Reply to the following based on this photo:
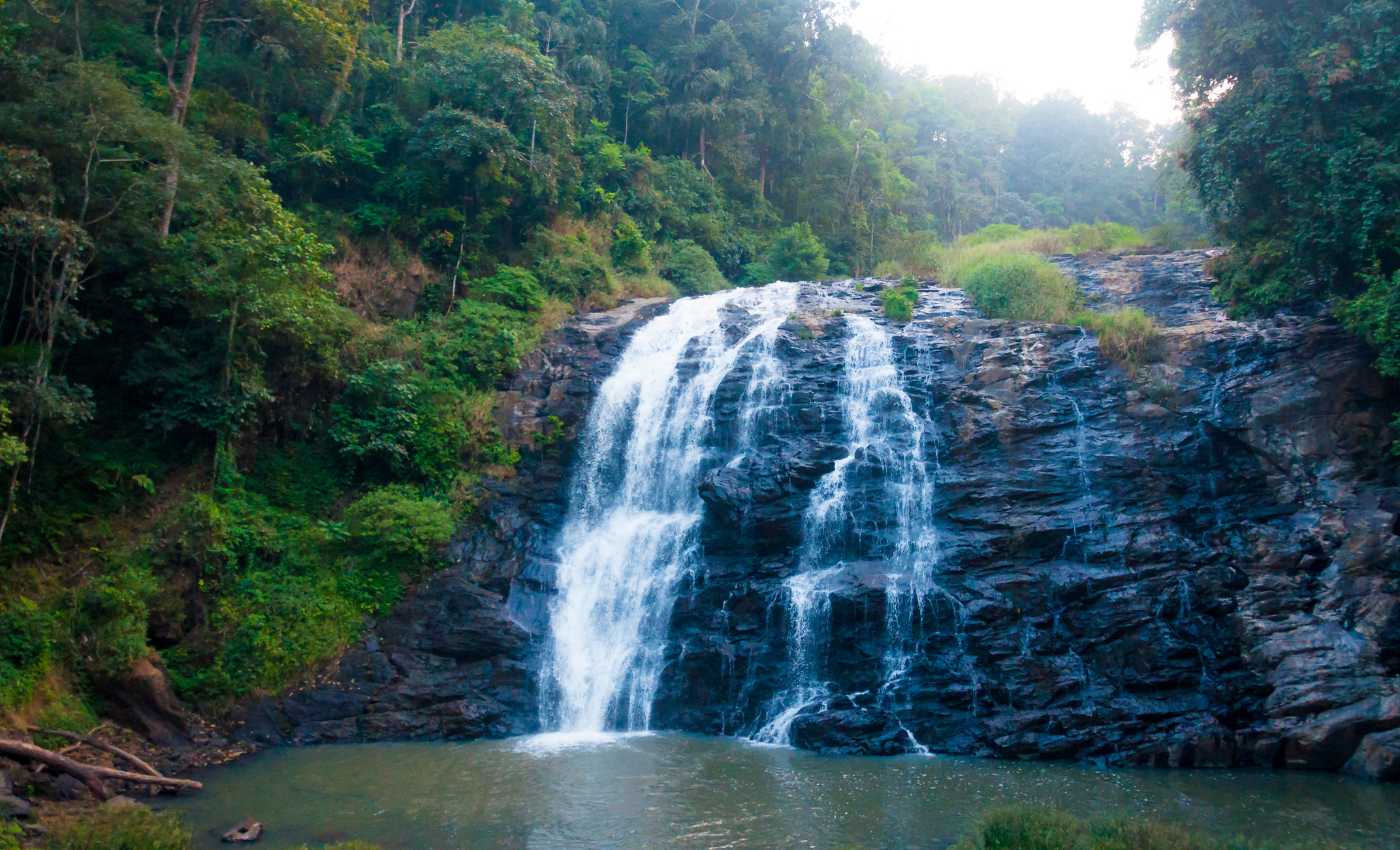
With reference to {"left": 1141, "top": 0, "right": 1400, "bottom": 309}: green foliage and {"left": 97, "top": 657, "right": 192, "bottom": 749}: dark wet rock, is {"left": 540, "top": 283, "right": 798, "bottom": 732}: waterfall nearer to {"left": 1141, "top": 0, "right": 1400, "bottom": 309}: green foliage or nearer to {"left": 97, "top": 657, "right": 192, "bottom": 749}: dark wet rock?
{"left": 97, "top": 657, "right": 192, "bottom": 749}: dark wet rock

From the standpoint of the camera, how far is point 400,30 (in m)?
29.2

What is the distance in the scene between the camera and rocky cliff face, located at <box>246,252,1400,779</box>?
13492mm

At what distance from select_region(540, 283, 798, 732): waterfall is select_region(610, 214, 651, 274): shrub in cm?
506

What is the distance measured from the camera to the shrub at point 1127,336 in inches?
699

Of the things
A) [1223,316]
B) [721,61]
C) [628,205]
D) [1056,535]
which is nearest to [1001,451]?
[1056,535]

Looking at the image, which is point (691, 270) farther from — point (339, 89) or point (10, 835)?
point (10, 835)

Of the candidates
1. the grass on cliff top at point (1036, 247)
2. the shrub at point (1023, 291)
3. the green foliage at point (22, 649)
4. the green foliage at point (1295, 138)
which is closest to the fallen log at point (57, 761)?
the green foliage at point (22, 649)

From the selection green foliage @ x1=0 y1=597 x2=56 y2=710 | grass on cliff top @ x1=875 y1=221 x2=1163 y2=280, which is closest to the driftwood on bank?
green foliage @ x1=0 y1=597 x2=56 y2=710

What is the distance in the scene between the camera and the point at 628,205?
101ft

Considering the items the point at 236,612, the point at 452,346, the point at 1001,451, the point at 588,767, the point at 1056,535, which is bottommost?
the point at 588,767

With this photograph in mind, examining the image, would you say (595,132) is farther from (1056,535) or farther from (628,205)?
(1056,535)

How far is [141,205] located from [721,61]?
924 inches

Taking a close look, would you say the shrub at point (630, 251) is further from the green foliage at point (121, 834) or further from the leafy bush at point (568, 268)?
the green foliage at point (121, 834)

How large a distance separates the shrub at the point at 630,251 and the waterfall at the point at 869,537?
34.1 feet
